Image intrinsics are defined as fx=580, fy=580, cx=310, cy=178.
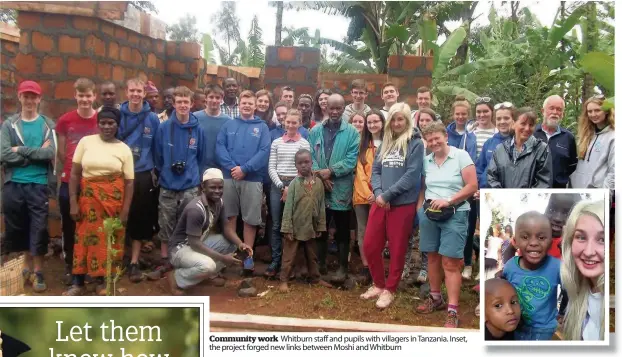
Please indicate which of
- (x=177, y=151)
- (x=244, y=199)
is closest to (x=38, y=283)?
A: (x=177, y=151)

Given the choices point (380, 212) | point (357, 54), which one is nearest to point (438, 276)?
point (380, 212)

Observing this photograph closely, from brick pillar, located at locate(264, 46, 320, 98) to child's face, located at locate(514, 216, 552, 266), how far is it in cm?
231

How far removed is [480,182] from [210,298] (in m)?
2.15

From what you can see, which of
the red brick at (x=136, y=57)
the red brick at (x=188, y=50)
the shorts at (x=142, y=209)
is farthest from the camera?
the red brick at (x=188, y=50)

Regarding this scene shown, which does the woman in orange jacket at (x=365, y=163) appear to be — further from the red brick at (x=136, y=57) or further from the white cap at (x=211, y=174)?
the red brick at (x=136, y=57)

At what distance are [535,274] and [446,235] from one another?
61 cm

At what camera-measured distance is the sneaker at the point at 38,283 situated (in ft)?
13.9

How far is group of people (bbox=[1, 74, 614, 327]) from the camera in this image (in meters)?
4.03

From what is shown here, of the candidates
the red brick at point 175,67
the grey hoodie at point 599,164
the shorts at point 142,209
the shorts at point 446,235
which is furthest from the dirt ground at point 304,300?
the red brick at point 175,67

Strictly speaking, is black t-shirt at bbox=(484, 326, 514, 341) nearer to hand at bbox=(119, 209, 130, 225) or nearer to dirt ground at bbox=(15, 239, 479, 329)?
dirt ground at bbox=(15, 239, 479, 329)

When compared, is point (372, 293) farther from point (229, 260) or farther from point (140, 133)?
point (140, 133)

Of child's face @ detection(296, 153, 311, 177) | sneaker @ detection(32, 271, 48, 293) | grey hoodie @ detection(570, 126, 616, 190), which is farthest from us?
child's face @ detection(296, 153, 311, 177)

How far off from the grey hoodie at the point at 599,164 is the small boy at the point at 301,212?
6.14 ft

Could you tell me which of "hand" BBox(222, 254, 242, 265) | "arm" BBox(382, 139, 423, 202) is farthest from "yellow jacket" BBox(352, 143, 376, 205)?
"hand" BBox(222, 254, 242, 265)
